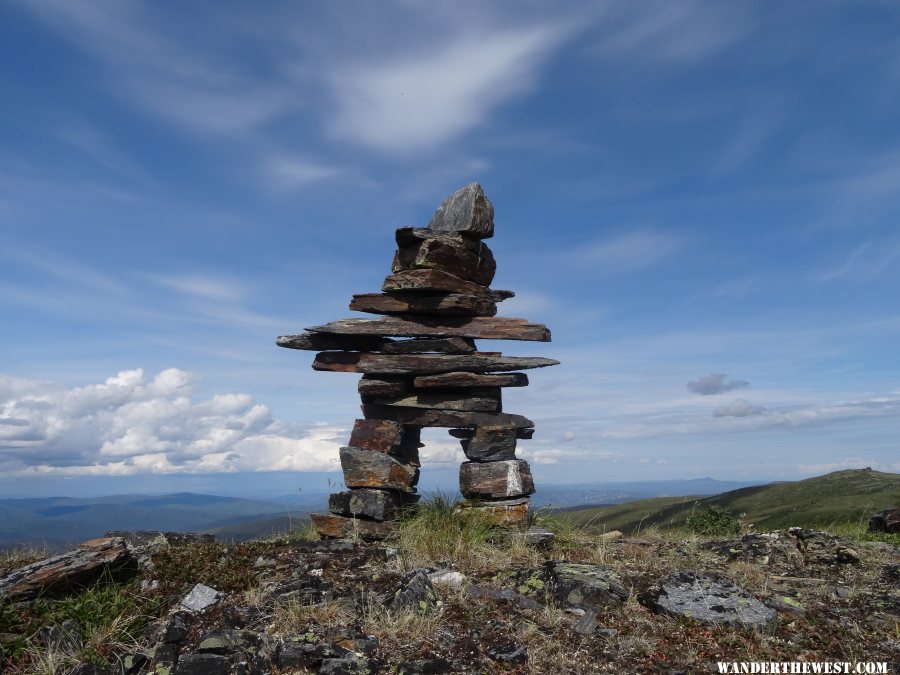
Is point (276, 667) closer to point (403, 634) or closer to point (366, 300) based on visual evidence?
point (403, 634)

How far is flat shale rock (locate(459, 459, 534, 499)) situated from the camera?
14406 millimetres

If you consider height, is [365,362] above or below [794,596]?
above

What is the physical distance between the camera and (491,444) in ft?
48.3

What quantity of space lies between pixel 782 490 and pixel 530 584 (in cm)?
7330

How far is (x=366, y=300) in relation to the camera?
1555 centimetres

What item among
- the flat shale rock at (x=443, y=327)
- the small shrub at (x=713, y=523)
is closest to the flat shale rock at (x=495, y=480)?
the flat shale rock at (x=443, y=327)

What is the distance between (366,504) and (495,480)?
3.01 metres

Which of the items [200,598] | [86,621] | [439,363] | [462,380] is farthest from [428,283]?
[86,621]

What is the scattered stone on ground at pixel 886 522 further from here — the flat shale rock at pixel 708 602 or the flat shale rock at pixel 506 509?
the flat shale rock at pixel 506 509

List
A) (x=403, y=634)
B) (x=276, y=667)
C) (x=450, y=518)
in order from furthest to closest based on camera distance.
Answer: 1. (x=450, y=518)
2. (x=403, y=634)
3. (x=276, y=667)

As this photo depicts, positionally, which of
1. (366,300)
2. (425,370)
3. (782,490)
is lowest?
(782,490)

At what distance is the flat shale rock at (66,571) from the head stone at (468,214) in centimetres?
951

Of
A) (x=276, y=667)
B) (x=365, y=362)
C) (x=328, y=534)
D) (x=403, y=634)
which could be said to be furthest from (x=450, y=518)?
(x=276, y=667)

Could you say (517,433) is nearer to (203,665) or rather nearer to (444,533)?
(444,533)
